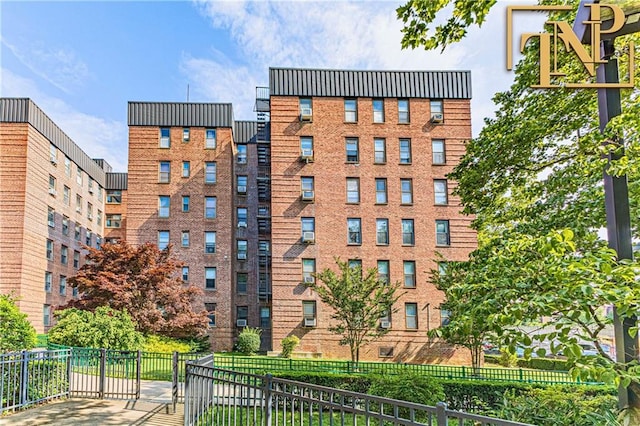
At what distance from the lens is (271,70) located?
99.3 feet

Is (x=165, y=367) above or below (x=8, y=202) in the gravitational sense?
below

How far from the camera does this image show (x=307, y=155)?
29.9 metres

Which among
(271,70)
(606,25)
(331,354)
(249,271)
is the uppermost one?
(271,70)

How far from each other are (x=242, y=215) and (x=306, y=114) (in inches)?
409

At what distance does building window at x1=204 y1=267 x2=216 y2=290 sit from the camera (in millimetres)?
33156

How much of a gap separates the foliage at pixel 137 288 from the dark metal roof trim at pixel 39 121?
1233 cm

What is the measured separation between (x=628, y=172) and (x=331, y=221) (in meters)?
23.9

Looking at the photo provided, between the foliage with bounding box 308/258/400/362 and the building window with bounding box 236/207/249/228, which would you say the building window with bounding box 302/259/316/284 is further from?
the building window with bounding box 236/207/249/228

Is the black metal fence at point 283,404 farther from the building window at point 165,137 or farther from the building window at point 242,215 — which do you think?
the building window at point 165,137

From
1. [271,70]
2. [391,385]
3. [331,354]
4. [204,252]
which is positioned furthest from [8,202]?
[391,385]

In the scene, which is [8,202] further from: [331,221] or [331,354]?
[331,354]

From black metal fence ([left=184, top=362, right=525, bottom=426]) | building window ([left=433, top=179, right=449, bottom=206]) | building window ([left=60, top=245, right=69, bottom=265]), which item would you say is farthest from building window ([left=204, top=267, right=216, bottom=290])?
black metal fence ([left=184, top=362, right=525, bottom=426])

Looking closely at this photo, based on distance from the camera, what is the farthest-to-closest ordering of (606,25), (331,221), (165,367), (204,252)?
(204,252) < (331,221) < (165,367) < (606,25)

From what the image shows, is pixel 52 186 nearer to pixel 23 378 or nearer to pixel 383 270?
pixel 383 270
